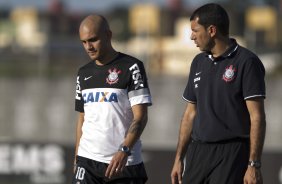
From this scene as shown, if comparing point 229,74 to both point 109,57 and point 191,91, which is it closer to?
point 191,91

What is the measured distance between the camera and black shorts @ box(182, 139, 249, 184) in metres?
5.88

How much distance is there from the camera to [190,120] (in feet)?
20.1

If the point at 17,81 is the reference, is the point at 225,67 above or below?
above

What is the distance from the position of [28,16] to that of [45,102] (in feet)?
174

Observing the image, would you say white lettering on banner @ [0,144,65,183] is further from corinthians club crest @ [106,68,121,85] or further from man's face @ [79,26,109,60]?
man's face @ [79,26,109,60]

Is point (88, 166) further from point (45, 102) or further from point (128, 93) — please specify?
point (45, 102)

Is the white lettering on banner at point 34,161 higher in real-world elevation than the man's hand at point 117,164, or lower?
lower

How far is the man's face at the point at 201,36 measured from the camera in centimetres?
586

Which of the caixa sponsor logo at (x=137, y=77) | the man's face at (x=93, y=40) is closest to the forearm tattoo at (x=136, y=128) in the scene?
the caixa sponsor logo at (x=137, y=77)

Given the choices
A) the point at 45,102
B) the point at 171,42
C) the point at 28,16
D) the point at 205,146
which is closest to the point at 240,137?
the point at 205,146

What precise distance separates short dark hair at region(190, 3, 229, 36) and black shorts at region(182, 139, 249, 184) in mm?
697

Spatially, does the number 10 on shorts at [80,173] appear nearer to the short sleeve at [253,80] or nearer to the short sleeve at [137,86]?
the short sleeve at [137,86]

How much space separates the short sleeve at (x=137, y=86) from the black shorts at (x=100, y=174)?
46 cm

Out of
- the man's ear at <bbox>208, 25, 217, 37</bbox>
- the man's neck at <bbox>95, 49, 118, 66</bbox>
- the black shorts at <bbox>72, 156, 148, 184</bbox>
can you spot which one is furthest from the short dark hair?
the black shorts at <bbox>72, 156, 148, 184</bbox>
